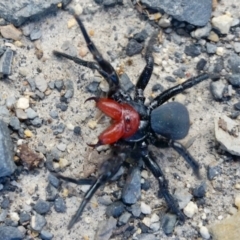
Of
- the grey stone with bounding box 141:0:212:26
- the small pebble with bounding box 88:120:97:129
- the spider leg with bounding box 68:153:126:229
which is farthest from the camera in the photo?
the grey stone with bounding box 141:0:212:26

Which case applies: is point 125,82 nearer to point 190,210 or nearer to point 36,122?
point 36,122

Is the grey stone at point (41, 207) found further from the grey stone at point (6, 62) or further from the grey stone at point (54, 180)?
the grey stone at point (6, 62)

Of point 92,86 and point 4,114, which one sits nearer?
point 4,114

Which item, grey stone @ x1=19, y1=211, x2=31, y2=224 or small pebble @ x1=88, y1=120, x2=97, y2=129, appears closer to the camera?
grey stone @ x1=19, y1=211, x2=31, y2=224

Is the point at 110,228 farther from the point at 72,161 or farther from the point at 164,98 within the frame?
the point at 164,98

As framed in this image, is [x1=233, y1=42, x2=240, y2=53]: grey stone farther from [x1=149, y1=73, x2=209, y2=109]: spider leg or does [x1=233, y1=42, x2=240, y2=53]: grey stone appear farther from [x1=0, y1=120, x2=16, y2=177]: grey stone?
[x1=0, y1=120, x2=16, y2=177]: grey stone

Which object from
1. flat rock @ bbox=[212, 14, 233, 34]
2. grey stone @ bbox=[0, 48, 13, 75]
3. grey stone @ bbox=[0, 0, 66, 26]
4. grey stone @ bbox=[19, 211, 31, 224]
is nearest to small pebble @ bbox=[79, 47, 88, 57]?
grey stone @ bbox=[0, 0, 66, 26]

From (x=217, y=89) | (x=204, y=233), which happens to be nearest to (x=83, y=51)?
(x=217, y=89)
